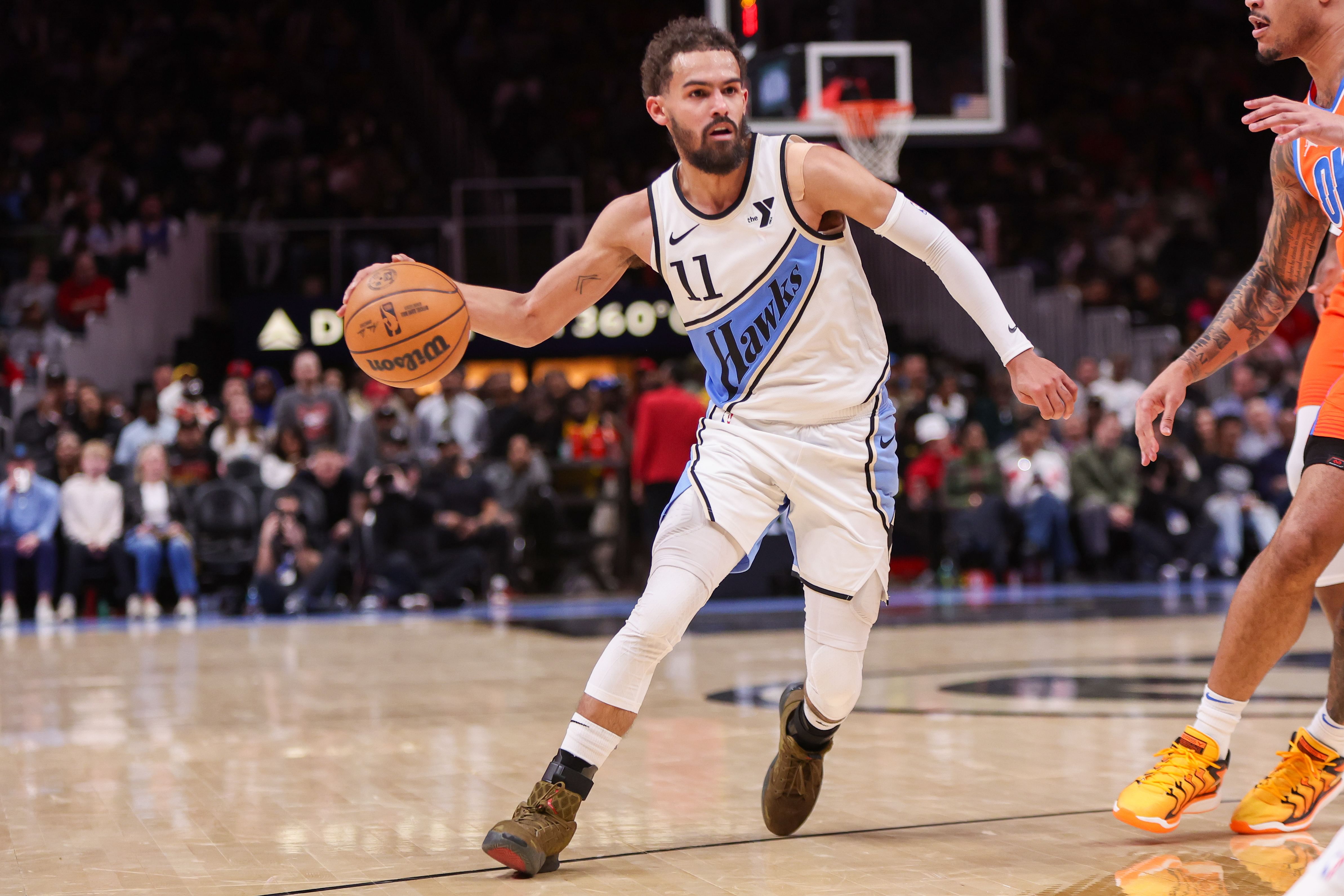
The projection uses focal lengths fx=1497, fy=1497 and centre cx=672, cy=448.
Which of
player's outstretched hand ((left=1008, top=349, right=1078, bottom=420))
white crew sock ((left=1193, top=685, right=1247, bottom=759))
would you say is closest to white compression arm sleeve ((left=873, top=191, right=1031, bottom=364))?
player's outstretched hand ((left=1008, top=349, right=1078, bottom=420))

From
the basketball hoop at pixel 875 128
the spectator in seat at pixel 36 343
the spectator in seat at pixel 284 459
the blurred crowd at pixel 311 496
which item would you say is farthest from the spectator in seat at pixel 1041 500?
the spectator in seat at pixel 36 343

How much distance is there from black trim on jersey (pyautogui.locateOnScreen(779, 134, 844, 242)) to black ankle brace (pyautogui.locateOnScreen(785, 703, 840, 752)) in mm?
1291

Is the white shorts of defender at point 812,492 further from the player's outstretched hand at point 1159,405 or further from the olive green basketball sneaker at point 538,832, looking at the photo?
the olive green basketball sneaker at point 538,832

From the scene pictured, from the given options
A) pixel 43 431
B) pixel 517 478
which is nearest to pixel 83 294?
pixel 43 431

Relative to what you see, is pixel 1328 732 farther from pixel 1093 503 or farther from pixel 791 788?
pixel 1093 503

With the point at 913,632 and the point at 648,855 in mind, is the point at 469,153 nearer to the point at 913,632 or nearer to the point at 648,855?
the point at 913,632

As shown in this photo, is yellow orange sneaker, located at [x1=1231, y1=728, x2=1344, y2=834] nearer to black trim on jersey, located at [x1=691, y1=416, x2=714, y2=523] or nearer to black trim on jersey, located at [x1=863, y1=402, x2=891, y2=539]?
black trim on jersey, located at [x1=863, y1=402, x2=891, y2=539]

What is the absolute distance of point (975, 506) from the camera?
527 inches

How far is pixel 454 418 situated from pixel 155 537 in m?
2.89

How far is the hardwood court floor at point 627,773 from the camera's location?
3498 millimetres

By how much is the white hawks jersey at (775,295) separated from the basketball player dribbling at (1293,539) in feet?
2.58

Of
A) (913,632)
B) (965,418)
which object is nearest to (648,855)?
(913,632)

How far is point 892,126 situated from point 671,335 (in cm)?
601

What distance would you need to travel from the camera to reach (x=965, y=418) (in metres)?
14.2
